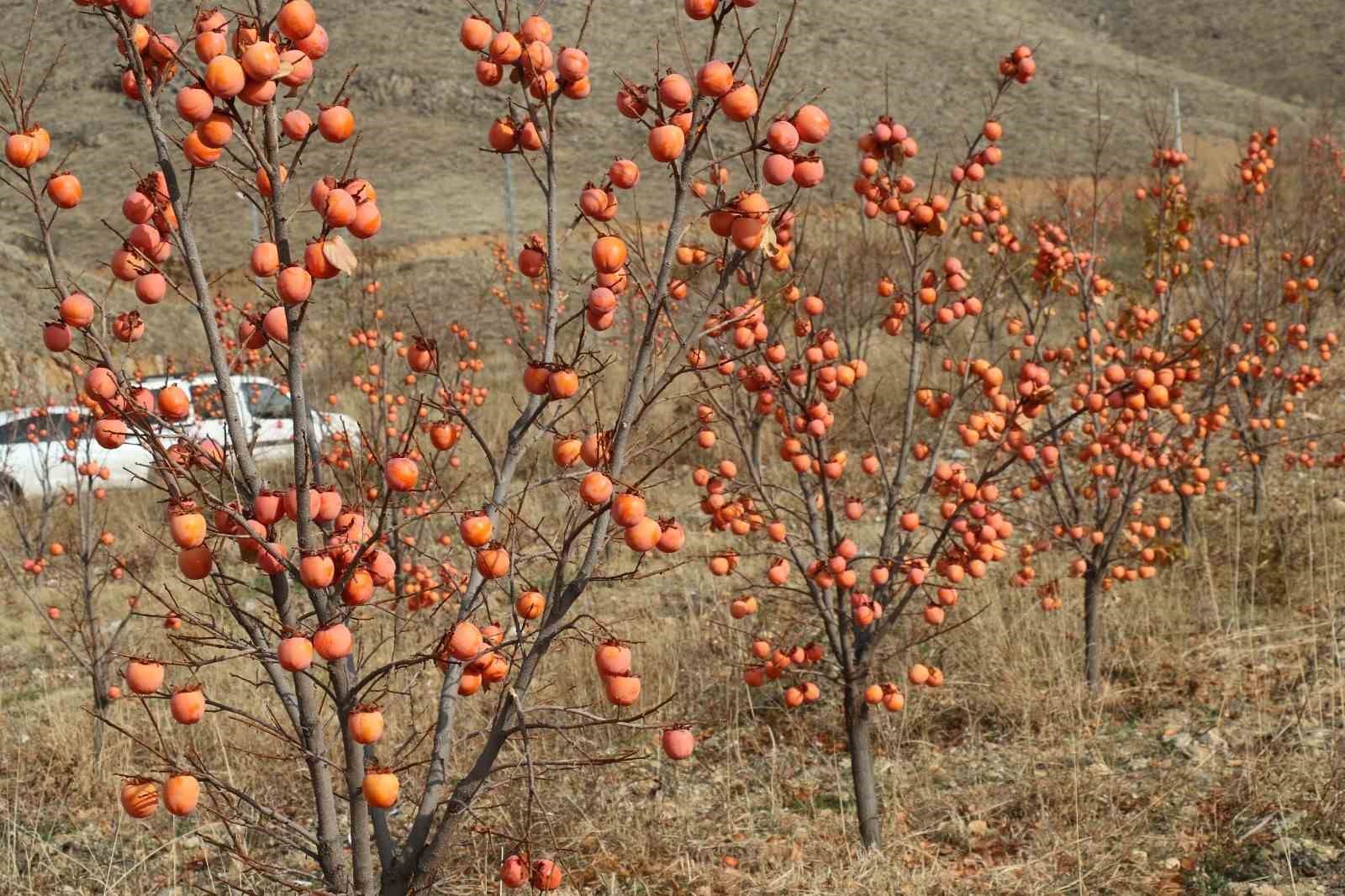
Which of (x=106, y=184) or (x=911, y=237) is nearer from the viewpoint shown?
(x=911, y=237)

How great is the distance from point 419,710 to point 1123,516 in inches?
137

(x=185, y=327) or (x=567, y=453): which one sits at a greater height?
(x=567, y=453)

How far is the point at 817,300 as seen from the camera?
3.43m

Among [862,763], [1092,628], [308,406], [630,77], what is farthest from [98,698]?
[630,77]

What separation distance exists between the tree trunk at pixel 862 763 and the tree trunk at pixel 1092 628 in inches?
71.8

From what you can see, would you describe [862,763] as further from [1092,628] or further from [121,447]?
[121,447]

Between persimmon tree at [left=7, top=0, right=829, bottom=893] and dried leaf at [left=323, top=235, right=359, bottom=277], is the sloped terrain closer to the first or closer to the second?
persimmon tree at [left=7, top=0, right=829, bottom=893]

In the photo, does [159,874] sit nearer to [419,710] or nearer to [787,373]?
[419,710]

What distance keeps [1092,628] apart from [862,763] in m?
1.90

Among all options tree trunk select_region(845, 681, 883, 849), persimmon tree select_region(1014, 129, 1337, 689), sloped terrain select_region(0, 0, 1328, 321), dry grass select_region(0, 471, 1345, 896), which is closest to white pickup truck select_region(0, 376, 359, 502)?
dry grass select_region(0, 471, 1345, 896)

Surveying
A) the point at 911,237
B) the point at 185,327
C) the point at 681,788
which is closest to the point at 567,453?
the point at 911,237

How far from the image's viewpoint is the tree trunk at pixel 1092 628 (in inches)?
201

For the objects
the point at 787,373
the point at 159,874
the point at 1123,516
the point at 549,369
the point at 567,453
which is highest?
the point at 549,369

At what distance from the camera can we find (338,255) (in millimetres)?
1711
